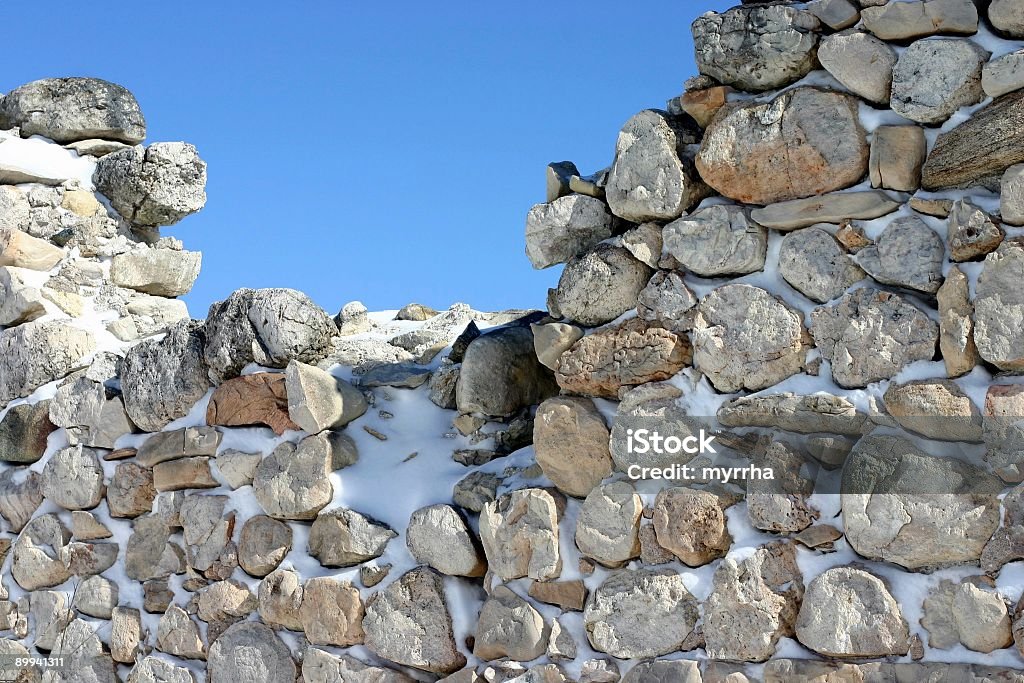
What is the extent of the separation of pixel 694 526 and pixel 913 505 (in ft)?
1.91

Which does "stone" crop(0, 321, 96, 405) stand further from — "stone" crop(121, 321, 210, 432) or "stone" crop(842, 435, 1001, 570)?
"stone" crop(842, 435, 1001, 570)

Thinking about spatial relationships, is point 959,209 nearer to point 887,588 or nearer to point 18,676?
point 887,588

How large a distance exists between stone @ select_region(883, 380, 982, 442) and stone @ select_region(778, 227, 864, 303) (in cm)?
33

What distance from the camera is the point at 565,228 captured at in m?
3.40

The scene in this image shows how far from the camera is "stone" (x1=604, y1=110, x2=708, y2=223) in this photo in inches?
122

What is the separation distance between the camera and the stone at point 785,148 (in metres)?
2.88

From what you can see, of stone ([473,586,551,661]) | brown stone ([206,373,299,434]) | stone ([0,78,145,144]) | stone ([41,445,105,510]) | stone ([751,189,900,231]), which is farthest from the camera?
stone ([0,78,145,144])

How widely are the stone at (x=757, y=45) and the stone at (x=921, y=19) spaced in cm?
17

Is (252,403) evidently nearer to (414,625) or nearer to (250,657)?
(250,657)

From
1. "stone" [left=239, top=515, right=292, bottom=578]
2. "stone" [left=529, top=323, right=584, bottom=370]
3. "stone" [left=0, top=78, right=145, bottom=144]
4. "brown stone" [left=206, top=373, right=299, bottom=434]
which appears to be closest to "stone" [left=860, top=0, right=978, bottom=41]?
"stone" [left=529, top=323, right=584, bottom=370]

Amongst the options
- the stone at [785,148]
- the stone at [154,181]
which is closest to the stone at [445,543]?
the stone at [785,148]

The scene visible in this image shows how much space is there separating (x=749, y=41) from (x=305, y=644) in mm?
2470

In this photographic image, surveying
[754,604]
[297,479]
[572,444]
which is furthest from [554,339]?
[297,479]

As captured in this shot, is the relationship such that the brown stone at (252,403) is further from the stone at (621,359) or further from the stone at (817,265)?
the stone at (817,265)
